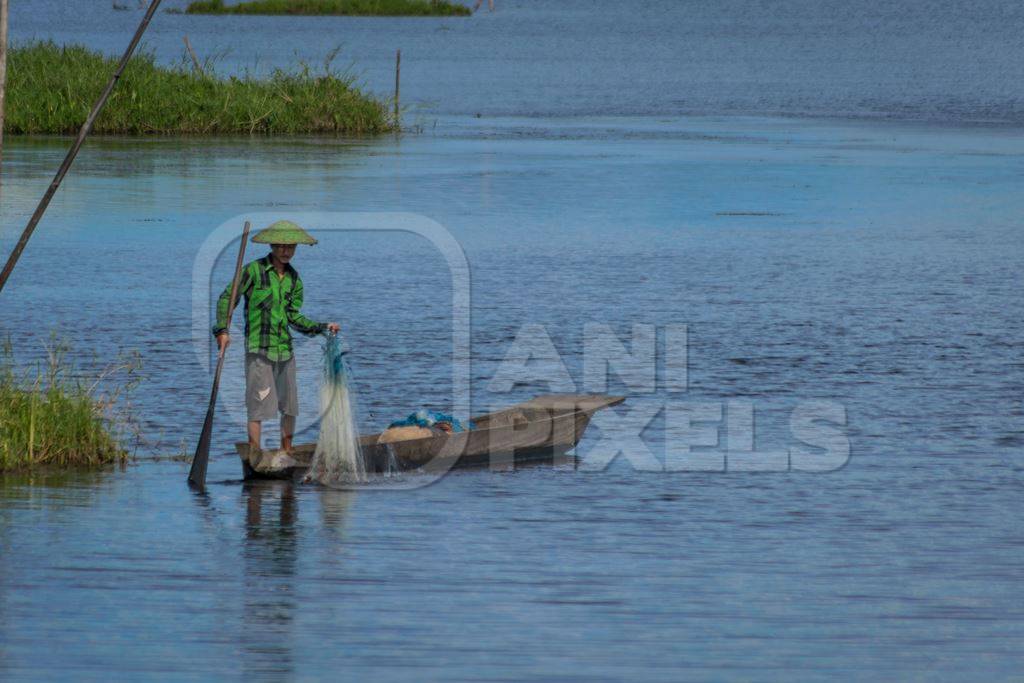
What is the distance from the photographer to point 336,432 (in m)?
12.6

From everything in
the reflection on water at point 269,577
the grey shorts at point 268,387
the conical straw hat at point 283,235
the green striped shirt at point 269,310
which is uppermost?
the conical straw hat at point 283,235

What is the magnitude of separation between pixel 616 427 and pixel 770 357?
144 inches

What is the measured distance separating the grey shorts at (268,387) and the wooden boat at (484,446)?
264 millimetres

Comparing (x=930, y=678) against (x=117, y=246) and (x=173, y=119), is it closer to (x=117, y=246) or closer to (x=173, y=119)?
(x=117, y=246)

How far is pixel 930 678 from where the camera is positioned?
28.6 feet

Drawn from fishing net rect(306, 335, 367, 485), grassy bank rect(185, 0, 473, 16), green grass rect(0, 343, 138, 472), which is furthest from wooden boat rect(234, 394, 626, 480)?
grassy bank rect(185, 0, 473, 16)

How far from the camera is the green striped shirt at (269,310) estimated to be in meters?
12.4

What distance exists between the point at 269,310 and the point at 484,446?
1.91 m

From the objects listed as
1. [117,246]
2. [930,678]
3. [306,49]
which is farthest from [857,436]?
[306,49]

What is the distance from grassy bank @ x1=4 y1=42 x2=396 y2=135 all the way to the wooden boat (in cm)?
2670
